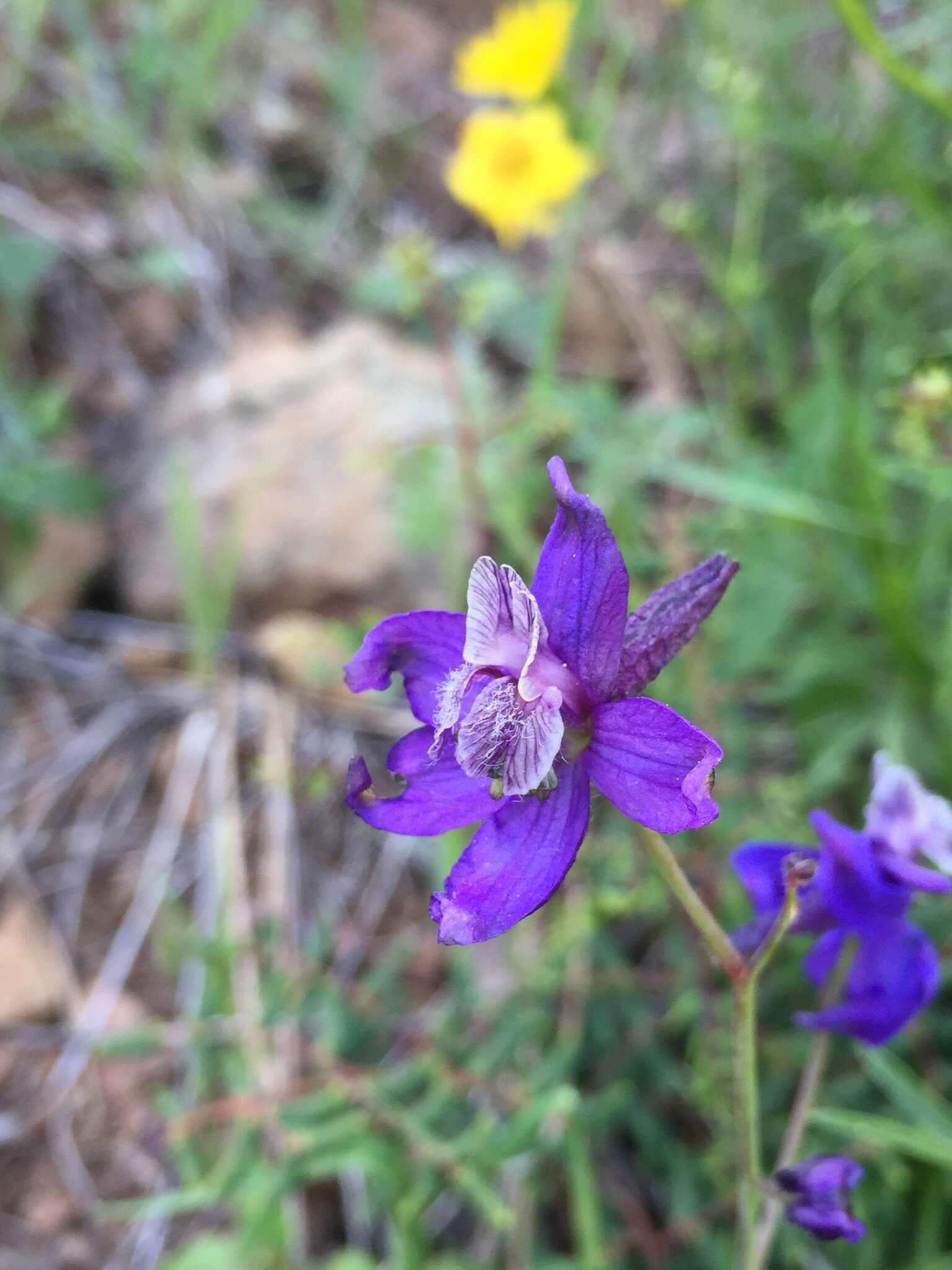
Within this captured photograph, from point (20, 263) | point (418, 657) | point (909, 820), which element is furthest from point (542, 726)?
point (20, 263)

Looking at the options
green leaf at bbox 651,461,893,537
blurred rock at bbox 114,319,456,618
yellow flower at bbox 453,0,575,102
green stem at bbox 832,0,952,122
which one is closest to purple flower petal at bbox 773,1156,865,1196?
green leaf at bbox 651,461,893,537

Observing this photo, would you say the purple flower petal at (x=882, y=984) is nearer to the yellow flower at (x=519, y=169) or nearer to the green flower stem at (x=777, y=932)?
the green flower stem at (x=777, y=932)

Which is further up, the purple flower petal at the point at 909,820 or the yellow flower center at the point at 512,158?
the yellow flower center at the point at 512,158

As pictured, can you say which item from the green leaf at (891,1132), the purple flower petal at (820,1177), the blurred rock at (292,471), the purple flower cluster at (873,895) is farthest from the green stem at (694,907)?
the blurred rock at (292,471)

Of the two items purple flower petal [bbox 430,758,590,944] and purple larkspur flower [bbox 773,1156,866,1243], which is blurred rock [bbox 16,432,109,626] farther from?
purple larkspur flower [bbox 773,1156,866,1243]

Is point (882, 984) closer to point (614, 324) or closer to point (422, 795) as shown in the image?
point (422, 795)

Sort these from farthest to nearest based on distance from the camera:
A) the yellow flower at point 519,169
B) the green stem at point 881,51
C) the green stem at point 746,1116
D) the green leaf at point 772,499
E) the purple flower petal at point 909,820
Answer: the yellow flower at point 519,169 → the green leaf at point 772,499 → the green stem at point 881,51 → the purple flower petal at point 909,820 → the green stem at point 746,1116
